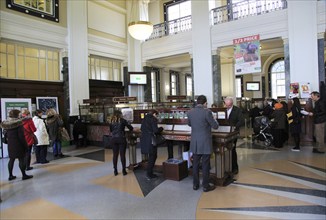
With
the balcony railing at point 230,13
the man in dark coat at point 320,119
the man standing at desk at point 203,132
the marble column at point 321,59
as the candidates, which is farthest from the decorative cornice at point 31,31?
the marble column at point 321,59

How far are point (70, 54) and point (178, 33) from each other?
15.8 feet

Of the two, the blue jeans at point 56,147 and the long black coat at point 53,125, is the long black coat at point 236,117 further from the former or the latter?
the blue jeans at point 56,147

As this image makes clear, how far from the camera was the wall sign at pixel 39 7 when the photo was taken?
326 inches

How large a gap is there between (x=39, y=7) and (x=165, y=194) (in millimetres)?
8594

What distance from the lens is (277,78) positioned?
1692 centimetres

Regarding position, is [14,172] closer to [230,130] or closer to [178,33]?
[230,130]

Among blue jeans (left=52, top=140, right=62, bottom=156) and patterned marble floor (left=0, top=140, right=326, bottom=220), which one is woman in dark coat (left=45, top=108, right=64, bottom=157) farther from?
patterned marble floor (left=0, top=140, right=326, bottom=220)

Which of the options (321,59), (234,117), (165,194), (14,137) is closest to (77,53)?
(14,137)

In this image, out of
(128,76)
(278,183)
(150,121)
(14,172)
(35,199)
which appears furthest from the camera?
(128,76)

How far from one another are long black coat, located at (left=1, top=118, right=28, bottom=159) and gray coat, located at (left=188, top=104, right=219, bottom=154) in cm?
347

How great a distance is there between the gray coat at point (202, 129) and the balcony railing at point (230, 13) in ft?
23.0

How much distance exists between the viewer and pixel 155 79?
558 inches

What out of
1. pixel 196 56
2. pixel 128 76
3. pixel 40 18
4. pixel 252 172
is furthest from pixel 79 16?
pixel 252 172

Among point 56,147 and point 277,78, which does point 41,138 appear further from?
point 277,78
